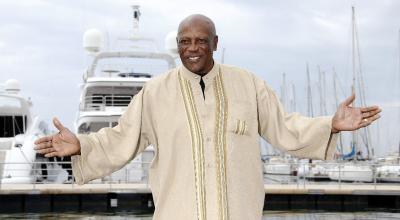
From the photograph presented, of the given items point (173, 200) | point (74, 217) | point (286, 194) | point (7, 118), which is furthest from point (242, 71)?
point (7, 118)

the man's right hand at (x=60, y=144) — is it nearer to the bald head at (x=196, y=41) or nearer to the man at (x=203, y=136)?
the man at (x=203, y=136)

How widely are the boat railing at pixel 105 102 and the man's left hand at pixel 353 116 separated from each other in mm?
23001

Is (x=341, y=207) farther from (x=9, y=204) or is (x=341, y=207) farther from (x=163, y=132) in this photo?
(x=163, y=132)

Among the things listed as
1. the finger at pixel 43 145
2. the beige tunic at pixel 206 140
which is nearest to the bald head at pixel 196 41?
the beige tunic at pixel 206 140

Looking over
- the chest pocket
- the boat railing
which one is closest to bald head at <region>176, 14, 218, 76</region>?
the chest pocket

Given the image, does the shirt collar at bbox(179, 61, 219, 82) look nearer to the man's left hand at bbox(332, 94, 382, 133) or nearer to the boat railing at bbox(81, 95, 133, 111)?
the man's left hand at bbox(332, 94, 382, 133)

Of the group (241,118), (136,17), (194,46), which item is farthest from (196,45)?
(136,17)

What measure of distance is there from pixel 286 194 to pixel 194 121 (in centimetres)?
1565

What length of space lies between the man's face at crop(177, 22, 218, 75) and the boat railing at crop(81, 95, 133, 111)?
22888mm

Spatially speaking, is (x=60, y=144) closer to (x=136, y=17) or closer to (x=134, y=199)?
(x=134, y=199)

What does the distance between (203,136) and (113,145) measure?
450 millimetres

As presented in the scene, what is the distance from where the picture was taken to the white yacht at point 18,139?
878 inches

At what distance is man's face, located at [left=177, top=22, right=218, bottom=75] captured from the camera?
305 centimetres

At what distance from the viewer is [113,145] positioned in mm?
3221
